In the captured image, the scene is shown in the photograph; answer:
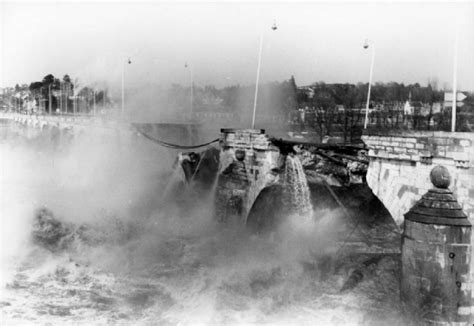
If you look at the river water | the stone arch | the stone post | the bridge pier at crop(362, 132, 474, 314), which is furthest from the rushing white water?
the stone post

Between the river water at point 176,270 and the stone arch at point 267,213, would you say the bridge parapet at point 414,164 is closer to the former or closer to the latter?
the river water at point 176,270

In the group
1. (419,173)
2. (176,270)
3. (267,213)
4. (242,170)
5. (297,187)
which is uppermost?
(419,173)

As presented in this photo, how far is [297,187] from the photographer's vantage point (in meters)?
20.4

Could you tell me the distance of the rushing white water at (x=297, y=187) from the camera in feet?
64.8

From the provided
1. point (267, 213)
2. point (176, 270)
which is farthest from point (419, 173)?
point (267, 213)

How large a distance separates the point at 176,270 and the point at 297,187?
5.72 meters

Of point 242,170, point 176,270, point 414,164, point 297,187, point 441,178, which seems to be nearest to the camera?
point 441,178

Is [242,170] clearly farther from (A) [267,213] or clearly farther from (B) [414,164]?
(B) [414,164]

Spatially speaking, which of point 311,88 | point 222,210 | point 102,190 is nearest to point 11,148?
point 102,190

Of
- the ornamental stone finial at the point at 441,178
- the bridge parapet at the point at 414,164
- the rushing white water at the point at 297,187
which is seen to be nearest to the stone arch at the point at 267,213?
the rushing white water at the point at 297,187

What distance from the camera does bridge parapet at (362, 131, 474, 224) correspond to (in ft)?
39.1

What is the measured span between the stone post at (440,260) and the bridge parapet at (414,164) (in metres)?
0.61

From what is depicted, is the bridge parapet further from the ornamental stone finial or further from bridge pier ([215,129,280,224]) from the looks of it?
bridge pier ([215,129,280,224])

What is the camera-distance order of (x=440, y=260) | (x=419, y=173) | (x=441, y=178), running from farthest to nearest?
(x=419, y=173), (x=441, y=178), (x=440, y=260)
